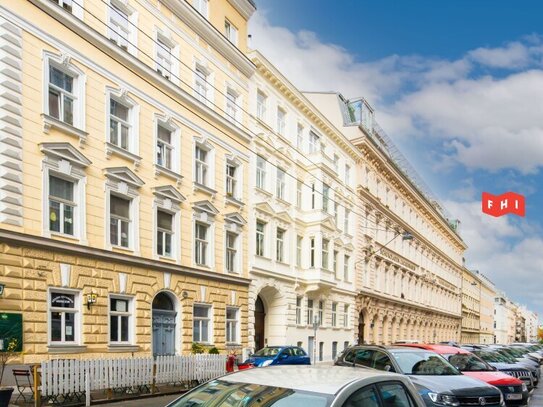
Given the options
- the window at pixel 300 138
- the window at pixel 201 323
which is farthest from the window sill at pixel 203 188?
the window at pixel 300 138

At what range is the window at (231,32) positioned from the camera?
27.4m

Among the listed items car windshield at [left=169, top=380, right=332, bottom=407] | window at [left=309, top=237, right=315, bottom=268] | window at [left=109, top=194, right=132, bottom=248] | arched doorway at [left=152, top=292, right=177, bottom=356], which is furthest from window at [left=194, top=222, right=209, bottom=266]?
car windshield at [left=169, top=380, right=332, bottom=407]

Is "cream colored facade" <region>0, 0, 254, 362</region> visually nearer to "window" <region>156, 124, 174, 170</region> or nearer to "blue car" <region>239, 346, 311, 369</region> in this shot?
"window" <region>156, 124, 174, 170</region>

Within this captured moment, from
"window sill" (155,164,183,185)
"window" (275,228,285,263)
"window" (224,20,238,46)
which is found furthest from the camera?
"window" (275,228,285,263)

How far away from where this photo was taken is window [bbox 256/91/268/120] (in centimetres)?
2970

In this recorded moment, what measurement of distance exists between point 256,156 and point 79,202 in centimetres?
1301

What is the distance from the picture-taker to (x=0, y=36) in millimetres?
15422

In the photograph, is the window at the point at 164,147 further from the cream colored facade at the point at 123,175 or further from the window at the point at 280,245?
the window at the point at 280,245

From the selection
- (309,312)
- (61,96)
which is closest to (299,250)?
(309,312)

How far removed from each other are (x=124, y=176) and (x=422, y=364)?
12510 mm

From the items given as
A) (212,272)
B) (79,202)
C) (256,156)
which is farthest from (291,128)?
(79,202)

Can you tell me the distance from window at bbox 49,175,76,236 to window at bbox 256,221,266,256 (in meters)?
13.0

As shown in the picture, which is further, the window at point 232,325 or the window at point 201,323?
the window at point 232,325

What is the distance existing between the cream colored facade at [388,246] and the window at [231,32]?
17.5 meters
